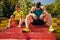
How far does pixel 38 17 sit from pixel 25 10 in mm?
6751

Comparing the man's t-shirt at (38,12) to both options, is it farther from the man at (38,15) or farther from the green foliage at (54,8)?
the green foliage at (54,8)

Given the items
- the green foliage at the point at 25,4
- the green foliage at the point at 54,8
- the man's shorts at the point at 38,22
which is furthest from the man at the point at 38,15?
the green foliage at the point at 25,4

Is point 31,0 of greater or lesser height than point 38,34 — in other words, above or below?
above

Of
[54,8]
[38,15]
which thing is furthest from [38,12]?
Result: [54,8]

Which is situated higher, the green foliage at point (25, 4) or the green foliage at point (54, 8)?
the green foliage at point (25, 4)

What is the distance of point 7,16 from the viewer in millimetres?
15094

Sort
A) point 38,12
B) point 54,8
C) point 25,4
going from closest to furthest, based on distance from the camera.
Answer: point 38,12, point 54,8, point 25,4

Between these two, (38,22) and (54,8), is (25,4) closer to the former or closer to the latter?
(54,8)

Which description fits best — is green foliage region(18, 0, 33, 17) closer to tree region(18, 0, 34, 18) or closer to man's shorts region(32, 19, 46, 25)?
tree region(18, 0, 34, 18)

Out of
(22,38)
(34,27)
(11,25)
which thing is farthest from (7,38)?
(11,25)

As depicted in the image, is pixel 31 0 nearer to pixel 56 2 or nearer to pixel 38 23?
pixel 56 2

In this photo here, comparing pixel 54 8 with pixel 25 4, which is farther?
pixel 25 4

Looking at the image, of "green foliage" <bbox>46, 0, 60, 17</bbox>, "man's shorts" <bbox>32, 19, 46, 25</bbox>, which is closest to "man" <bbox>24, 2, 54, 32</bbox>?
"man's shorts" <bbox>32, 19, 46, 25</bbox>

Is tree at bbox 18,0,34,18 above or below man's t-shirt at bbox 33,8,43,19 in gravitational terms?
above
